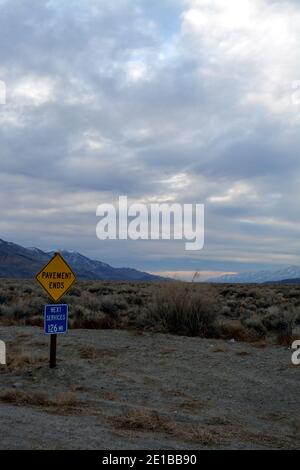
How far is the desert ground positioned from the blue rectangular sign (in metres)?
0.93

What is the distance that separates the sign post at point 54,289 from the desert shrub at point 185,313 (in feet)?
21.6

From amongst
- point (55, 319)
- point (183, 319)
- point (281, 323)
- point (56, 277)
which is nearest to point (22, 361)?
point (55, 319)

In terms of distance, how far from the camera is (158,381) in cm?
1203

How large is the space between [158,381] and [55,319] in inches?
106

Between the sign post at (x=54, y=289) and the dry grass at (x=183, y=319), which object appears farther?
the dry grass at (x=183, y=319)

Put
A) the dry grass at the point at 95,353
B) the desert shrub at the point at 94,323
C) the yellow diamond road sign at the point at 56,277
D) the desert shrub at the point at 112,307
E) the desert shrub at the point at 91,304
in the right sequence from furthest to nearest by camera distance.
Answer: the desert shrub at the point at 91,304 → the desert shrub at the point at 112,307 → the desert shrub at the point at 94,323 → the dry grass at the point at 95,353 → the yellow diamond road sign at the point at 56,277

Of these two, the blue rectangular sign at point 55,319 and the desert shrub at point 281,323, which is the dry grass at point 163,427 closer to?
the blue rectangular sign at point 55,319

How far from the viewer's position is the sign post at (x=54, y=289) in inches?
494

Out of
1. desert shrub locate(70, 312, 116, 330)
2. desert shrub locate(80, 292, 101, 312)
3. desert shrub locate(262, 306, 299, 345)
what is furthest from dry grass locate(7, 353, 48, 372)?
desert shrub locate(80, 292, 101, 312)

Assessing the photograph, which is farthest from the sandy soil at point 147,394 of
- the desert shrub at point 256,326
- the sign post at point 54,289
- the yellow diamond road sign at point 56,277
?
the desert shrub at point 256,326

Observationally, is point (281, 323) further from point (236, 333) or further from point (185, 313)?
point (185, 313)

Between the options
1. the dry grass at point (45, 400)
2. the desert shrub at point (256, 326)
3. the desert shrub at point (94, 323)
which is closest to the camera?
the dry grass at point (45, 400)
